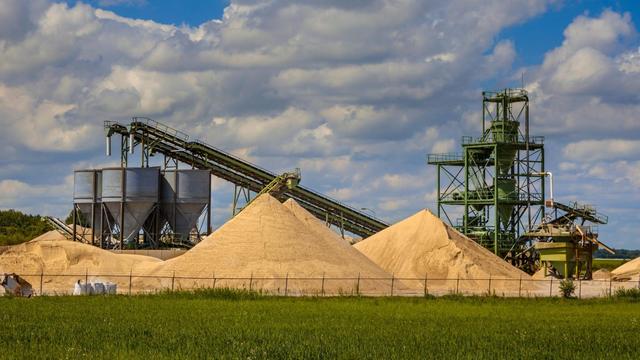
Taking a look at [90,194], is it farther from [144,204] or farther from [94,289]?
[94,289]

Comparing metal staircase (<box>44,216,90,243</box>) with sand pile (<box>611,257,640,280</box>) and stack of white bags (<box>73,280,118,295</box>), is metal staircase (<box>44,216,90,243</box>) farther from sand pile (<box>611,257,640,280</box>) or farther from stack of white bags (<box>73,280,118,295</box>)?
sand pile (<box>611,257,640,280</box>)

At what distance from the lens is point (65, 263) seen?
68812 millimetres

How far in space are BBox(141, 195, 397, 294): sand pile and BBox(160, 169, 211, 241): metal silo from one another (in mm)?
16327

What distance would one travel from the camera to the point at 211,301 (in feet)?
149

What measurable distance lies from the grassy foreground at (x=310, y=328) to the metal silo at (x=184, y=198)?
31400 mm

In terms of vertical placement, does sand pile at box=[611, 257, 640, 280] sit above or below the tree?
below

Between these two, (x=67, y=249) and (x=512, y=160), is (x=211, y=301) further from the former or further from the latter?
(x=512, y=160)

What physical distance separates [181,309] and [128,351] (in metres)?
15.4

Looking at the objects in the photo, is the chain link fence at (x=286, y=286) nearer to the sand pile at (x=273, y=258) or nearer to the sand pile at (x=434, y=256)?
the sand pile at (x=273, y=258)

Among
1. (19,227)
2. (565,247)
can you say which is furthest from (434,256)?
(19,227)

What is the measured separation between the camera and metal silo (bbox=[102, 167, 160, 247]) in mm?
78125

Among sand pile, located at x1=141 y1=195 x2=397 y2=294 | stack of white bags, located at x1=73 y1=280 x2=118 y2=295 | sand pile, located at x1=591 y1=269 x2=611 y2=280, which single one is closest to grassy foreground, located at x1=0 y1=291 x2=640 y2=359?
stack of white bags, located at x1=73 y1=280 x2=118 y2=295

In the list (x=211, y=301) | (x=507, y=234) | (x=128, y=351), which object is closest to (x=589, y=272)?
(x=507, y=234)

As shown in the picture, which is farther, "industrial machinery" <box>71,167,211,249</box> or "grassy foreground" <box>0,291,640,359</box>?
"industrial machinery" <box>71,167,211,249</box>
